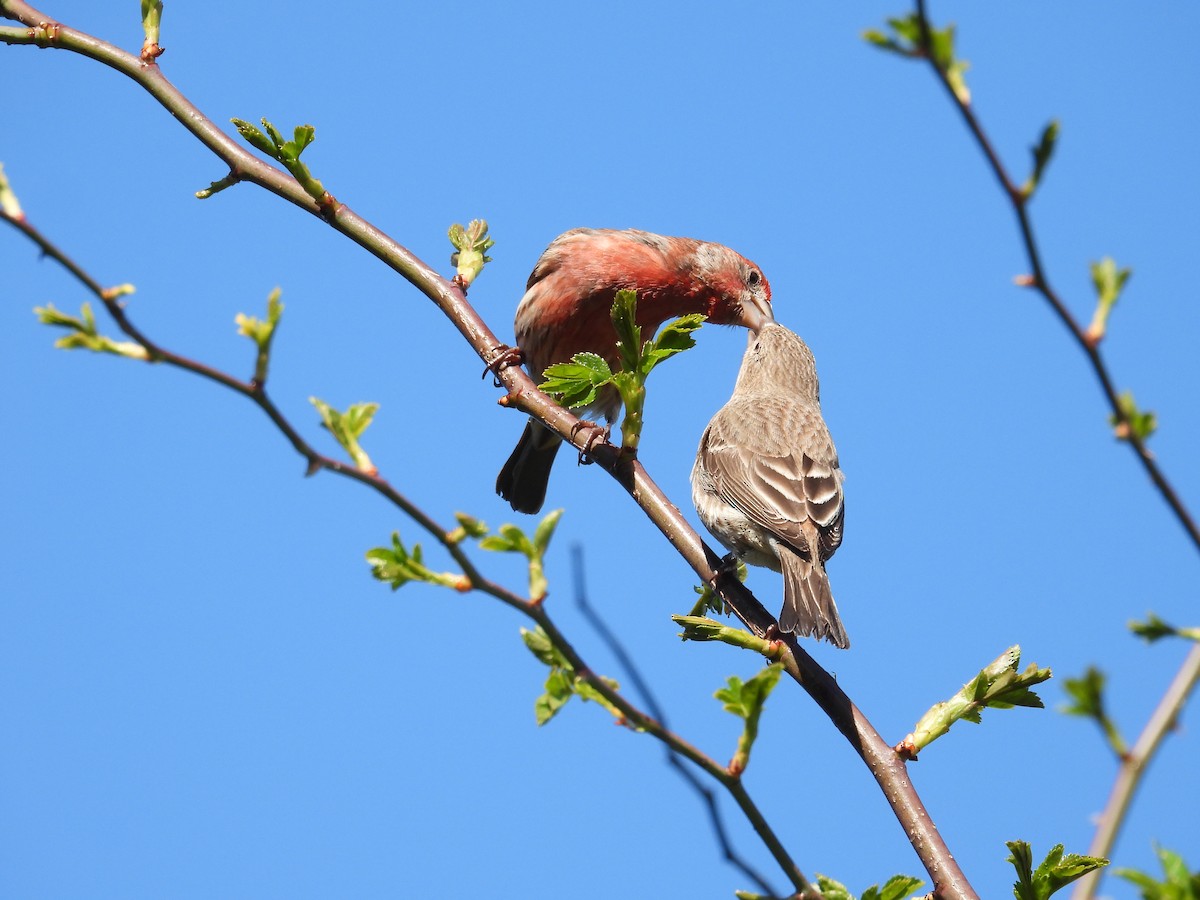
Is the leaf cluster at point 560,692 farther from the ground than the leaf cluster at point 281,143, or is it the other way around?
the leaf cluster at point 281,143

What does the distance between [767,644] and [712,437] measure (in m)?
3.34

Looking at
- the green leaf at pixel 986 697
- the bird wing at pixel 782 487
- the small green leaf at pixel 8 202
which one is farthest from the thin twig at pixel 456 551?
the bird wing at pixel 782 487

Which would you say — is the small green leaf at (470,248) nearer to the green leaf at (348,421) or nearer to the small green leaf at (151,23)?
the small green leaf at (151,23)

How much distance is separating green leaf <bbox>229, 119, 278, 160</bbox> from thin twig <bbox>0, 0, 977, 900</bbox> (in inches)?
10.3

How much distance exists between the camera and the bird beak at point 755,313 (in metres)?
9.66

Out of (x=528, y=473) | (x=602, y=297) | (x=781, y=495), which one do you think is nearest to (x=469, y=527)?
(x=781, y=495)

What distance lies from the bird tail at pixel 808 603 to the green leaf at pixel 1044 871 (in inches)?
59.0

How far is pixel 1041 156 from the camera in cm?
194

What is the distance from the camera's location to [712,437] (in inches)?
275

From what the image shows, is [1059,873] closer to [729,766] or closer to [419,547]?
[729,766]

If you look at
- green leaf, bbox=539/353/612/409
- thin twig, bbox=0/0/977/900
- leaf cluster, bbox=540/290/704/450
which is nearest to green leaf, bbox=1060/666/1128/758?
thin twig, bbox=0/0/977/900

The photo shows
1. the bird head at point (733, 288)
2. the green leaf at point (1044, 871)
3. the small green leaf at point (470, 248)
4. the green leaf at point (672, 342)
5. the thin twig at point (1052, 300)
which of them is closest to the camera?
the thin twig at point (1052, 300)

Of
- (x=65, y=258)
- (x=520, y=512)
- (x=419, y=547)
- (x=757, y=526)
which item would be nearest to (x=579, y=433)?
(x=757, y=526)

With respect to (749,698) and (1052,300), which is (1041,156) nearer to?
(1052,300)
